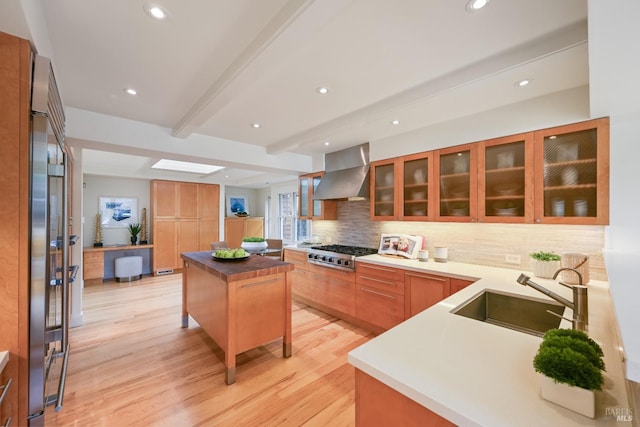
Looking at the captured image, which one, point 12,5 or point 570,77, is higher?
point 570,77

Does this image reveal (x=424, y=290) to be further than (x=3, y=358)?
Yes

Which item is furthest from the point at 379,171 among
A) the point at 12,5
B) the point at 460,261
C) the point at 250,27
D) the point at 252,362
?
the point at 12,5

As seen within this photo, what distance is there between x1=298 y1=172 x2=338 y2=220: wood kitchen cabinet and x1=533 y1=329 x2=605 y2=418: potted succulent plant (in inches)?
140

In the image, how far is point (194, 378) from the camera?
88.1 inches

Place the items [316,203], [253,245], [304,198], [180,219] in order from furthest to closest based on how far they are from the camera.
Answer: [180,219] < [253,245] < [304,198] < [316,203]

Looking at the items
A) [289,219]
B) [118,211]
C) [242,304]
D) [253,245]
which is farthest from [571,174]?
[118,211]

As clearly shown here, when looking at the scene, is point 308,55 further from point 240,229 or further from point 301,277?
point 240,229

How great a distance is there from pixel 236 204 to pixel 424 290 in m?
6.72

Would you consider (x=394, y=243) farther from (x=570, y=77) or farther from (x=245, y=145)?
(x=245, y=145)

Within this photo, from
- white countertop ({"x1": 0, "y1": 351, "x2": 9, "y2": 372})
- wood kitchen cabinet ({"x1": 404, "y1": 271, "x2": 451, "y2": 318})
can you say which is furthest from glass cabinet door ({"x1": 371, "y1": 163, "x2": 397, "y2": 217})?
white countertop ({"x1": 0, "y1": 351, "x2": 9, "y2": 372})

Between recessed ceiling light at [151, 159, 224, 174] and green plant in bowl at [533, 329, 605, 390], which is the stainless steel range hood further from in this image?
green plant in bowl at [533, 329, 605, 390]

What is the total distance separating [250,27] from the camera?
1.48m

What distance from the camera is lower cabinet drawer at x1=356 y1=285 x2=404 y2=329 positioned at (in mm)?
2771

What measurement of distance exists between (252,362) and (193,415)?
0.71m
